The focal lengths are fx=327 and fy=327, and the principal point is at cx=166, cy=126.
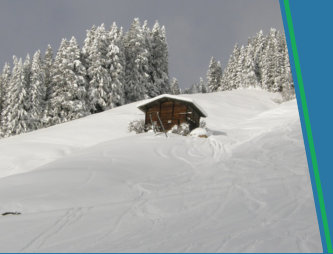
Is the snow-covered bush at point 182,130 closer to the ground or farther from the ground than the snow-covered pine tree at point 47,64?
closer to the ground

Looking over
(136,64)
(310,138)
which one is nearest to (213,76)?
(136,64)

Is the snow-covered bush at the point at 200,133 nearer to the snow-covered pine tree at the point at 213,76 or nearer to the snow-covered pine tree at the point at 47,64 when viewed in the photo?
the snow-covered pine tree at the point at 47,64

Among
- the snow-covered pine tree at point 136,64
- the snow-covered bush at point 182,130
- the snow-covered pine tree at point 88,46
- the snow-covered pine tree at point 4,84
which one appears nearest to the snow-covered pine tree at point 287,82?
the snow-covered pine tree at point 136,64

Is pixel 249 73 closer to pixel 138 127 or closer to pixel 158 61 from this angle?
pixel 158 61

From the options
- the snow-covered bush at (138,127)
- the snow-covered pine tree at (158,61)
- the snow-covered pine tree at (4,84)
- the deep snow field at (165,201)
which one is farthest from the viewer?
the snow-covered pine tree at (4,84)

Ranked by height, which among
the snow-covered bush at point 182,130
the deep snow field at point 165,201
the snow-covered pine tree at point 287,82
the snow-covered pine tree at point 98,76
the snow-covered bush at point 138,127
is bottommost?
the deep snow field at point 165,201

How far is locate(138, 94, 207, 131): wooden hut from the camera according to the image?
78.9 feet

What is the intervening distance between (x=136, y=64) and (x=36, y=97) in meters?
14.6

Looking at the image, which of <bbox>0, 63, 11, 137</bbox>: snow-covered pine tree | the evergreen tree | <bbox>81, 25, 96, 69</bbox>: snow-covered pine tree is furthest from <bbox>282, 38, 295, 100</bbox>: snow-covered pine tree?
<bbox>0, 63, 11, 137</bbox>: snow-covered pine tree

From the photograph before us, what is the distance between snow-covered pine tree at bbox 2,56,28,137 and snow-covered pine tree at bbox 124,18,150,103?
1386 centimetres

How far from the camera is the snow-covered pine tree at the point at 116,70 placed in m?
42.8

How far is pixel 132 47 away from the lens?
163 feet

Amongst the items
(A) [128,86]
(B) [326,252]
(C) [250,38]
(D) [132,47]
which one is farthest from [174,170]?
(C) [250,38]

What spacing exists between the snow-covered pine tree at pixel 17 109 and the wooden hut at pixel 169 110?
24034 millimetres
